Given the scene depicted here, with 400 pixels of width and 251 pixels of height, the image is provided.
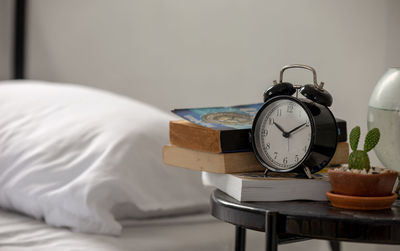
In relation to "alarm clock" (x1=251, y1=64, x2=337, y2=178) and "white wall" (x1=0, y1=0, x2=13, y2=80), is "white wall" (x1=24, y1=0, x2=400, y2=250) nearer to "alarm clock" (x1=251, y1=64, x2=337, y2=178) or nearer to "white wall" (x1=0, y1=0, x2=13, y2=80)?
"white wall" (x1=0, y1=0, x2=13, y2=80)

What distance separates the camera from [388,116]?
0.93 m

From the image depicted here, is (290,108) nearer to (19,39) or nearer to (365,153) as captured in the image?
(365,153)

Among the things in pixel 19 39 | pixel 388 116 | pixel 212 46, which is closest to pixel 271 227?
pixel 388 116

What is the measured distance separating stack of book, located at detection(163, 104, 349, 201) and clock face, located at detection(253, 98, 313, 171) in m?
→ 0.02

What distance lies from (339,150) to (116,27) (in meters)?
1.18

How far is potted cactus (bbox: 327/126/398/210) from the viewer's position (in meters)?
0.82

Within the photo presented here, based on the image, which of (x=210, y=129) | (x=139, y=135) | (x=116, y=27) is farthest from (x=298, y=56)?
(x=116, y=27)

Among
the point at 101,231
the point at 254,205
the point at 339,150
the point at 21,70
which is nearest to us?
the point at 254,205

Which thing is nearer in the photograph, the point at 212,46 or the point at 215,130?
the point at 215,130

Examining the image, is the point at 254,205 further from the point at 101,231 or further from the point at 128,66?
the point at 128,66

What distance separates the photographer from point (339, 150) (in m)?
0.99

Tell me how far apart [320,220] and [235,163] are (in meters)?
0.20

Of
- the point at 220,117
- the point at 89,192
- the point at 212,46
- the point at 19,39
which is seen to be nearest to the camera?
the point at 220,117

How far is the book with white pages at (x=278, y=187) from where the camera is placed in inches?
34.5
